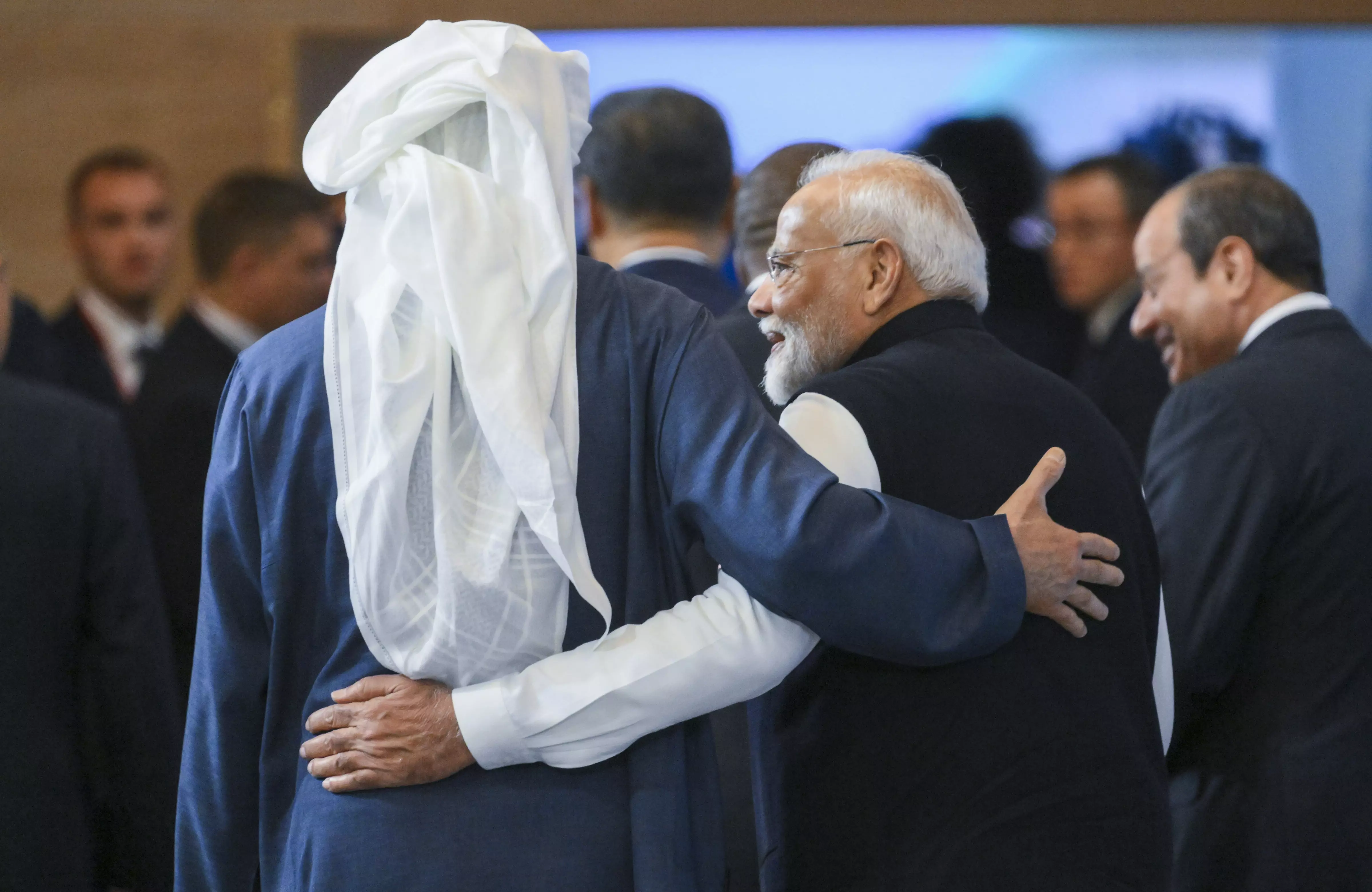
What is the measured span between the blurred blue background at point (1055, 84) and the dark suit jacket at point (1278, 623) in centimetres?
239

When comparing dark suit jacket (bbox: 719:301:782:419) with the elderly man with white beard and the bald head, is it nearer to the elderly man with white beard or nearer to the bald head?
the bald head

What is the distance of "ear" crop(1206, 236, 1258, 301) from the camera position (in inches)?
105

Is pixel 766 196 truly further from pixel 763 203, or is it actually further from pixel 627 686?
pixel 627 686

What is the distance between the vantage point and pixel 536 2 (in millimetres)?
4723

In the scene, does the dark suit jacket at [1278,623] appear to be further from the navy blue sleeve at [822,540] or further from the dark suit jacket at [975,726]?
the navy blue sleeve at [822,540]

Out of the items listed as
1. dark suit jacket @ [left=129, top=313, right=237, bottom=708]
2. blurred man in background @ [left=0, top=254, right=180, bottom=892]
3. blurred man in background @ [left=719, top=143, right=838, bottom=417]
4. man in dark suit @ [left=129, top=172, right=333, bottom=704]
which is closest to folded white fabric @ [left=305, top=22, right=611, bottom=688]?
blurred man in background @ [left=719, top=143, right=838, bottom=417]

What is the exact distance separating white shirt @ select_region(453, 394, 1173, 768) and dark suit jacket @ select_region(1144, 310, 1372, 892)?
40.0 inches

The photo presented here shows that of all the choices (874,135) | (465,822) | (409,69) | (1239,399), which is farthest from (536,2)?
(465,822)

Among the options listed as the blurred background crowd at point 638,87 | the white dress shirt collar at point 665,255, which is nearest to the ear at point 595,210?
the white dress shirt collar at point 665,255

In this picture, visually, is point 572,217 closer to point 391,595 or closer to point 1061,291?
point 391,595

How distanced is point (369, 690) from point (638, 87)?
2.26 meters

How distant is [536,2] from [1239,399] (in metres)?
3.02

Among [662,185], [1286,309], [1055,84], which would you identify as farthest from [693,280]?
[1055,84]

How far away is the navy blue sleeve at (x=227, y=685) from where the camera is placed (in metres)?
1.67
